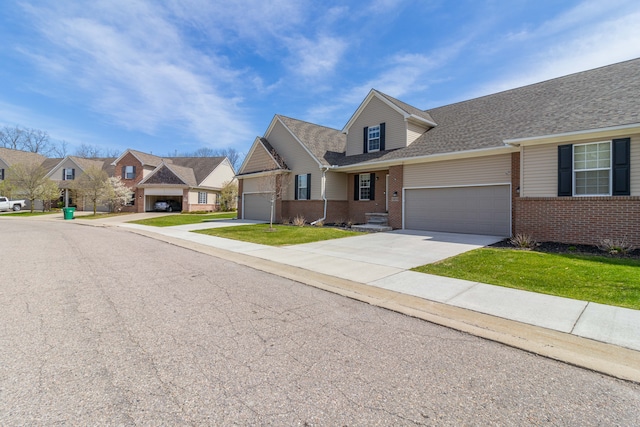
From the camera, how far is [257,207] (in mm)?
22562

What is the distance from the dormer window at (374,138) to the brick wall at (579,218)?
854cm

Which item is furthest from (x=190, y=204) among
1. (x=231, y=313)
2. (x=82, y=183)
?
(x=231, y=313)

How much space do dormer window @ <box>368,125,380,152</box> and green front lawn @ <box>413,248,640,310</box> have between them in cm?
1029

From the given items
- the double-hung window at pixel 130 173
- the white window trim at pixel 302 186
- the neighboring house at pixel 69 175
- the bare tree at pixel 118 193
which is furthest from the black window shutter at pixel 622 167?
the neighboring house at pixel 69 175

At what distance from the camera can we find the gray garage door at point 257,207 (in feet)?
70.9

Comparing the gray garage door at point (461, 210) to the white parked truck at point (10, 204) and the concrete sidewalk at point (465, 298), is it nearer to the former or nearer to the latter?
the concrete sidewalk at point (465, 298)

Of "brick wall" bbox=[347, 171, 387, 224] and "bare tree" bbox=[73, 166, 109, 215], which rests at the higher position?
"bare tree" bbox=[73, 166, 109, 215]

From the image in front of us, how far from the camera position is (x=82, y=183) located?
30859 millimetres

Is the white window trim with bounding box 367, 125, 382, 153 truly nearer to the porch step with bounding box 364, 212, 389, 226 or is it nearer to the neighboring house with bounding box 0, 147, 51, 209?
the porch step with bounding box 364, 212, 389, 226

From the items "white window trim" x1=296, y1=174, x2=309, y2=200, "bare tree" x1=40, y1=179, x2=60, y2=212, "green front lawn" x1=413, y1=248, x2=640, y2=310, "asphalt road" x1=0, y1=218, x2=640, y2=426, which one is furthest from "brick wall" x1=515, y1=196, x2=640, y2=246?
"bare tree" x1=40, y1=179, x2=60, y2=212

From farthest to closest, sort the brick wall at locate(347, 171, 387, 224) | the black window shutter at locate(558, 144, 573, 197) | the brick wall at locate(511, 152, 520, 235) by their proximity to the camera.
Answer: the brick wall at locate(347, 171, 387, 224), the brick wall at locate(511, 152, 520, 235), the black window shutter at locate(558, 144, 573, 197)

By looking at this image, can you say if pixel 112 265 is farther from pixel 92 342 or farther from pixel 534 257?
pixel 534 257

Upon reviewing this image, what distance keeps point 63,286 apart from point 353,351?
5.77 meters

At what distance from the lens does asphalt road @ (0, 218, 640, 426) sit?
2.38 metres
